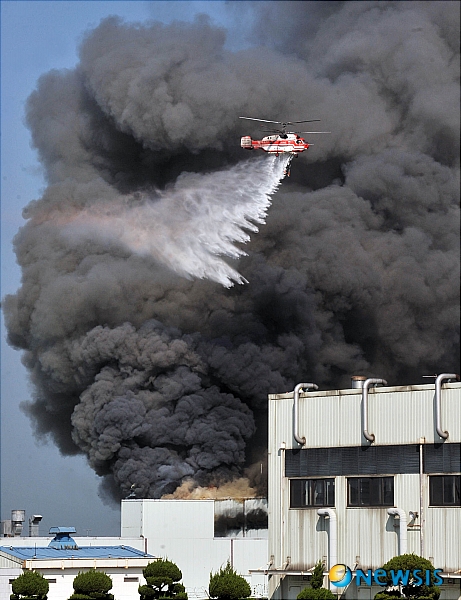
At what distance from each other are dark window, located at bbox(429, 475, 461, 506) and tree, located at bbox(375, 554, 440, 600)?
231 cm

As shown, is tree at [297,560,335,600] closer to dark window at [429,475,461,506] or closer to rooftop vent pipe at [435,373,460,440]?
dark window at [429,475,461,506]

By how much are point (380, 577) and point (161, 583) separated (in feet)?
29.7

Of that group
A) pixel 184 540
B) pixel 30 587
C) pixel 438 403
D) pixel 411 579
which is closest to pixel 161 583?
pixel 30 587

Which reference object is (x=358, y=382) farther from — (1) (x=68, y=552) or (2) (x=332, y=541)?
(1) (x=68, y=552)

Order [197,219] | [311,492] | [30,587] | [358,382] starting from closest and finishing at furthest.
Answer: [311,492], [358,382], [30,587], [197,219]

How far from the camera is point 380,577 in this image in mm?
34281

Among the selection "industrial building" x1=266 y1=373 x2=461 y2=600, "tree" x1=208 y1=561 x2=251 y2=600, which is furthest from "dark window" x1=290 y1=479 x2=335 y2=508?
"tree" x1=208 y1=561 x2=251 y2=600

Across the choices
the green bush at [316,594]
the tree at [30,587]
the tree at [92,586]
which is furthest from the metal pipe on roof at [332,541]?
the tree at [30,587]

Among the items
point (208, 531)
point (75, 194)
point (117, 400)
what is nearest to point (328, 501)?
point (208, 531)

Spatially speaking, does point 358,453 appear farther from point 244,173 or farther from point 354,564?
point 244,173

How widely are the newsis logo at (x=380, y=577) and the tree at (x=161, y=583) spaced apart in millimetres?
6039

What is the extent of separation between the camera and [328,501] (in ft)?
125

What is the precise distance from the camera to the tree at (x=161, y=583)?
132 ft

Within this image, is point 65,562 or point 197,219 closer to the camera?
point 65,562
